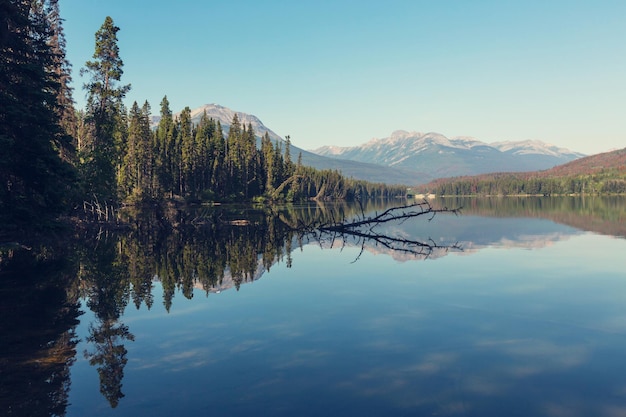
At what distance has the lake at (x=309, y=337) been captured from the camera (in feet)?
28.3

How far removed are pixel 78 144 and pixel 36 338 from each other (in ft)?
157

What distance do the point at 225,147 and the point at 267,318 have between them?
361 feet

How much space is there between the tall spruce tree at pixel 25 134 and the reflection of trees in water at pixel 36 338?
19.6 ft

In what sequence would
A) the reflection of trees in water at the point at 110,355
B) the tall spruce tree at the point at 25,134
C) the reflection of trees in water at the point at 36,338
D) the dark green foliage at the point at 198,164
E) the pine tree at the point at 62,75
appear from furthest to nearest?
the dark green foliage at the point at 198,164 < the pine tree at the point at 62,75 < the tall spruce tree at the point at 25,134 < the reflection of trees in water at the point at 110,355 < the reflection of trees in water at the point at 36,338

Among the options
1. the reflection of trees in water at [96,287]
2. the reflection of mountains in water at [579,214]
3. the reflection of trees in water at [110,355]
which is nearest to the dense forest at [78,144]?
the reflection of trees in water at [96,287]

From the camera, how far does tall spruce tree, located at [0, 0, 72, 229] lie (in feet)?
82.7

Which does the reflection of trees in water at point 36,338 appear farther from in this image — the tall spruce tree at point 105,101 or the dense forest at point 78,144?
the tall spruce tree at point 105,101

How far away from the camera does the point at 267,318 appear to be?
1458cm

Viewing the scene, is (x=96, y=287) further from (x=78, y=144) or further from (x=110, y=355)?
(x=78, y=144)

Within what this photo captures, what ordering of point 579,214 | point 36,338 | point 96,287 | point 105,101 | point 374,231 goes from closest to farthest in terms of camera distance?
point 36,338 < point 96,287 < point 374,231 < point 105,101 < point 579,214

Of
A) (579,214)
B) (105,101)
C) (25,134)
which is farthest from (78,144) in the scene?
(579,214)

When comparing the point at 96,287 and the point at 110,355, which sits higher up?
the point at 96,287

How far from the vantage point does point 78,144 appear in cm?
5275

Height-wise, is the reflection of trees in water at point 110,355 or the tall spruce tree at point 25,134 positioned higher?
the tall spruce tree at point 25,134
